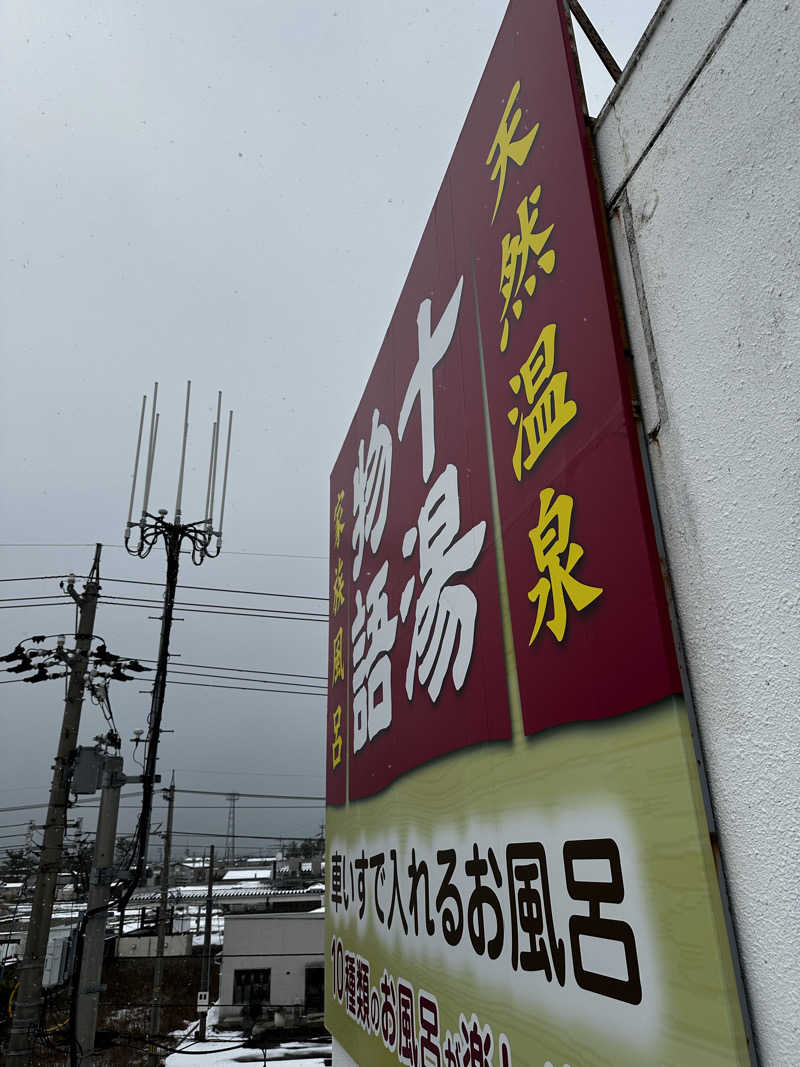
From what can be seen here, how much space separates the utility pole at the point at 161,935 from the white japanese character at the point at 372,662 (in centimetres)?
1231

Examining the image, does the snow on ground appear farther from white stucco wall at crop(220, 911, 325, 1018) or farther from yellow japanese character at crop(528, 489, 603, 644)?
yellow japanese character at crop(528, 489, 603, 644)

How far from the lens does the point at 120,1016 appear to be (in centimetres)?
2625

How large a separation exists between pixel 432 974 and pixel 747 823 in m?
2.07

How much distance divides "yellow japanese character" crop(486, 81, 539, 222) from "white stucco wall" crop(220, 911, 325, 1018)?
24966 mm

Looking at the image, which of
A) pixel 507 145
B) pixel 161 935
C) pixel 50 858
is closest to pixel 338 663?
pixel 507 145

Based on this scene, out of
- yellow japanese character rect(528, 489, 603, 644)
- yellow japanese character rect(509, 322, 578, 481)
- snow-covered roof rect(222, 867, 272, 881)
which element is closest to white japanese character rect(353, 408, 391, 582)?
yellow japanese character rect(509, 322, 578, 481)

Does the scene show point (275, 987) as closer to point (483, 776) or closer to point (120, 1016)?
point (120, 1016)

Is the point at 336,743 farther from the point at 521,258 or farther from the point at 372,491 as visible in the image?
the point at 521,258

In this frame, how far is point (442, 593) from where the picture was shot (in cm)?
326

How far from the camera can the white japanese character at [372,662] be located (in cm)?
424

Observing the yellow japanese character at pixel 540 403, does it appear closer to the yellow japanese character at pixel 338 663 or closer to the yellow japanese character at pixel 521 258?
the yellow japanese character at pixel 521 258

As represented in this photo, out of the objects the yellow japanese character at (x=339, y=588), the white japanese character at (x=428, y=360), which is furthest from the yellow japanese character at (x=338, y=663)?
the white japanese character at (x=428, y=360)

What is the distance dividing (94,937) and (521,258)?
11687 mm

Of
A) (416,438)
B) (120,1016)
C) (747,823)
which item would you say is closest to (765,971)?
(747,823)
